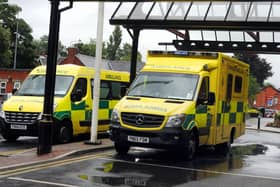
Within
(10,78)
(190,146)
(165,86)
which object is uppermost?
(10,78)

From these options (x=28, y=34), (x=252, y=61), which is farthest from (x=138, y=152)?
(x=252, y=61)

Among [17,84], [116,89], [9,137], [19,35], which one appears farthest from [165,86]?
[19,35]

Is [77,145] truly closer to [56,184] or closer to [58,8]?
[58,8]

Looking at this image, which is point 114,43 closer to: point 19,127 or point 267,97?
point 267,97

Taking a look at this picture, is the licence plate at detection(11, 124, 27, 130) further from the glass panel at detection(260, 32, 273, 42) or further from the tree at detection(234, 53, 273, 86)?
the tree at detection(234, 53, 273, 86)

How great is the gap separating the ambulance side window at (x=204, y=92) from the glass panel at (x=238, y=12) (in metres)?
4.77

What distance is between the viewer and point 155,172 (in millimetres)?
11141

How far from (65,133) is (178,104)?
13.9 feet

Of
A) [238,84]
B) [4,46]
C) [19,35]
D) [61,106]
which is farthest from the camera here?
[19,35]

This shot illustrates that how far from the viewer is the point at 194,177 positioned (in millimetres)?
10789

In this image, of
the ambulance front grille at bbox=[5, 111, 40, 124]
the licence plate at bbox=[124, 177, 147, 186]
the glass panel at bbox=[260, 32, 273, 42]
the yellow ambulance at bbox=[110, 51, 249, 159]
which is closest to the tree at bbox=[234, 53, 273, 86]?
the glass panel at bbox=[260, 32, 273, 42]

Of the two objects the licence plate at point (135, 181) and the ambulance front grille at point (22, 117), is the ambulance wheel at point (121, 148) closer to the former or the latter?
the ambulance front grille at point (22, 117)

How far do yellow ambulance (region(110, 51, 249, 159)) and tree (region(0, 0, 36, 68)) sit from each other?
65.2m

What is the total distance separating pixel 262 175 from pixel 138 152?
3957 millimetres
